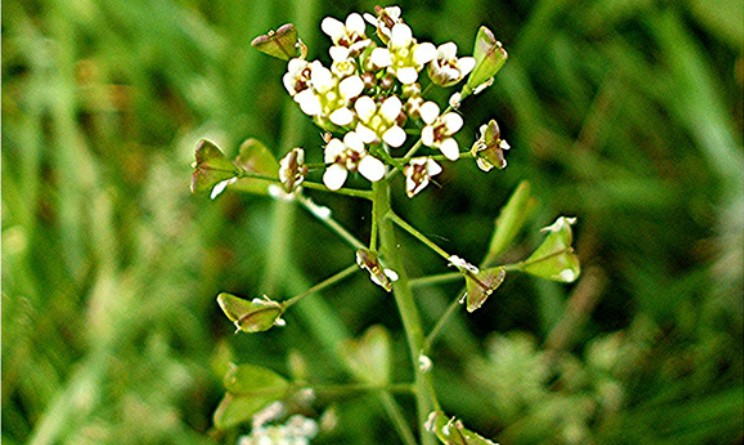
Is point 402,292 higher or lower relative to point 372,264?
lower

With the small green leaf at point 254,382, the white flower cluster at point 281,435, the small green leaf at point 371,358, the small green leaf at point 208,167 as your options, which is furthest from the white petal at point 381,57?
the white flower cluster at point 281,435

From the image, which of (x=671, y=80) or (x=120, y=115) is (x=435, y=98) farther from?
(x=120, y=115)

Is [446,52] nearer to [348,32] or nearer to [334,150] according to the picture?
[348,32]

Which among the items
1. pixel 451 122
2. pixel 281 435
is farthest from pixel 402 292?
pixel 281 435

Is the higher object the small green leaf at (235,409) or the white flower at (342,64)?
the white flower at (342,64)

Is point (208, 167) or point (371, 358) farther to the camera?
point (371, 358)

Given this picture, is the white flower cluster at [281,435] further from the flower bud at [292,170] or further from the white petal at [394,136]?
the white petal at [394,136]

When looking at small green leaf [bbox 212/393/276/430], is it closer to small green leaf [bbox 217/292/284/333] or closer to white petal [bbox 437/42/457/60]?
small green leaf [bbox 217/292/284/333]

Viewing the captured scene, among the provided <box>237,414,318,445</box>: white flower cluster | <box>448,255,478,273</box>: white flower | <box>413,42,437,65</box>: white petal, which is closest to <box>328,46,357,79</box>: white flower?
<box>413,42,437,65</box>: white petal
